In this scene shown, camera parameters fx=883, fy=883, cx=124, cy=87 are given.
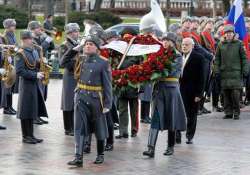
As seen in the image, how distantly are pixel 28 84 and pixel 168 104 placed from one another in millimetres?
2505

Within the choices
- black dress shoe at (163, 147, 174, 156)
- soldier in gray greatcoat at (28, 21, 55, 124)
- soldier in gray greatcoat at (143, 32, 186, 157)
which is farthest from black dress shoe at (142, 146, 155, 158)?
soldier in gray greatcoat at (28, 21, 55, 124)

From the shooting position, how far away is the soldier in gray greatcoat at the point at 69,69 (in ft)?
47.4

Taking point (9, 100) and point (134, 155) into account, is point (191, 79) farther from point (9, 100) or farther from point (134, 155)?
point (9, 100)

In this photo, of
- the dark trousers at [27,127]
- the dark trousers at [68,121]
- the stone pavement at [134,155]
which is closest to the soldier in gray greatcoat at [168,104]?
the stone pavement at [134,155]

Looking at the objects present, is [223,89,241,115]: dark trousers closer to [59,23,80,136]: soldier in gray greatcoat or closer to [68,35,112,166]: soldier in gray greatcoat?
[59,23,80,136]: soldier in gray greatcoat

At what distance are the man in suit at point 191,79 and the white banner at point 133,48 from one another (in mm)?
913

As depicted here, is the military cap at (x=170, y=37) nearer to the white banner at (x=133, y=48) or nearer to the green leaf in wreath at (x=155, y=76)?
the white banner at (x=133, y=48)

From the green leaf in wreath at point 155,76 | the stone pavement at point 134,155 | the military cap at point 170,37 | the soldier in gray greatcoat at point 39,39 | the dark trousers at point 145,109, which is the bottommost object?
the stone pavement at point 134,155

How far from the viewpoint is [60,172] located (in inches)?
466

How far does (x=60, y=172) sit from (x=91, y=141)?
273 centimetres

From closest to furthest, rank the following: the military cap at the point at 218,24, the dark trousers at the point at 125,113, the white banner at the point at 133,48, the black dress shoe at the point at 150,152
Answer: the black dress shoe at the point at 150,152 < the white banner at the point at 133,48 < the dark trousers at the point at 125,113 < the military cap at the point at 218,24

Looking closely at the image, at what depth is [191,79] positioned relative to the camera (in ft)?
47.7

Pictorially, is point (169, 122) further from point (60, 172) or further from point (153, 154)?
point (60, 172)

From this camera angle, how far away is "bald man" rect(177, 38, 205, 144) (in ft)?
47.3
